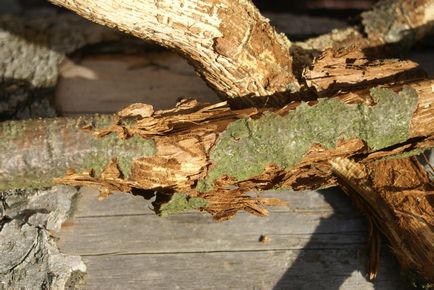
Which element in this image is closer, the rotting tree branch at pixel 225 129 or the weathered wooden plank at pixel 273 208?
the rotting tree branch at pixel 225 129

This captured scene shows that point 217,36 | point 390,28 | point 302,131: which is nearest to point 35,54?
point 217,36

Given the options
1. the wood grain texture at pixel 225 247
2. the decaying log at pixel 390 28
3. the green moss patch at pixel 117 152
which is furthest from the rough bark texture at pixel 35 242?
the decaying log at pixel 390 28

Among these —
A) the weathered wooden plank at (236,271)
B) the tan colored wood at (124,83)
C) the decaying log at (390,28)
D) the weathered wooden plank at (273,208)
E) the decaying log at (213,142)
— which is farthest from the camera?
the tan colored wood at (124,83)

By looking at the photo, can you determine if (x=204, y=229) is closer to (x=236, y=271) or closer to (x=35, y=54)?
(x=236, y=271)

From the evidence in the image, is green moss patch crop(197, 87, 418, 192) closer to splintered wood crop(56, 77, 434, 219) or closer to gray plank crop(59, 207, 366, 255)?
splintered wood crop(56, 77, 434, 219)

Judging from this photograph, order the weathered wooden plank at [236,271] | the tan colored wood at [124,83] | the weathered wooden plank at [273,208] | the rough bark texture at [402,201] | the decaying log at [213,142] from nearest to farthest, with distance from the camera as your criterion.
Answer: the decaying log at [213,142], the rough bark texture at [402,201], the weathered wooden plank at [236,271], the weathered wooden plank at [273,208], the tan colored wood at [124,83]

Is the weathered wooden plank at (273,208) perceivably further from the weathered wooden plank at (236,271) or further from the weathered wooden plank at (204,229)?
the weathered wooden plank at (236,271)

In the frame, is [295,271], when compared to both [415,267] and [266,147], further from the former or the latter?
[266,147]
